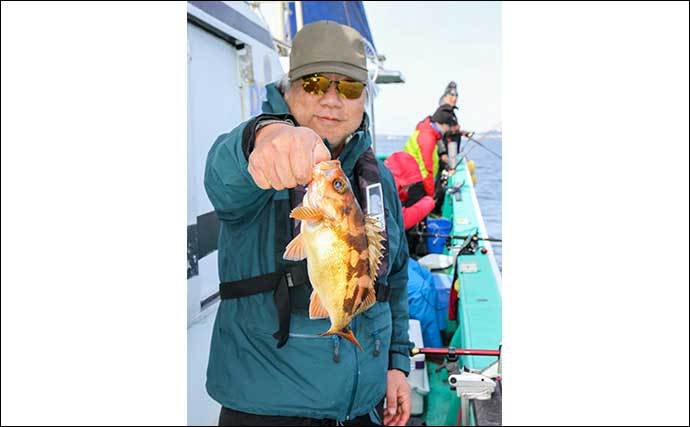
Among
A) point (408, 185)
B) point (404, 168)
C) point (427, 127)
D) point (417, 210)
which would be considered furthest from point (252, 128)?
point (417, 210)

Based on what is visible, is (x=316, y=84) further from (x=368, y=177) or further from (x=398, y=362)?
(x=398, y=362)

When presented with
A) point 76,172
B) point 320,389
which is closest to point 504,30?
point 76,172

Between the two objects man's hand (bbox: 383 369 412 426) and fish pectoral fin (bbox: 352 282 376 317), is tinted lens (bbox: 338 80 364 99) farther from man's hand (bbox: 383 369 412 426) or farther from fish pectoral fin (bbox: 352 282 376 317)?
man's hand (bbox: 383 369 412 426)

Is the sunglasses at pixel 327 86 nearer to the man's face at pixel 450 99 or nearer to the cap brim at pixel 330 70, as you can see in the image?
the cap brim at pixel 330 70

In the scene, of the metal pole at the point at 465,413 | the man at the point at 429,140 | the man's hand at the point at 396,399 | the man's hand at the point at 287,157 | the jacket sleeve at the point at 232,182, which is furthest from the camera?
the metal pole at the point at 465,413

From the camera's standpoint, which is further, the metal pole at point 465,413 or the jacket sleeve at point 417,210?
the metal pole at point 465,413

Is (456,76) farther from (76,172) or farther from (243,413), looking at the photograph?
(243,413)

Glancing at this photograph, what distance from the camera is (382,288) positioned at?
4.31 ft

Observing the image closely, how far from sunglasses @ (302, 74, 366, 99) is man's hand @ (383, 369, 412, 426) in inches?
46.7

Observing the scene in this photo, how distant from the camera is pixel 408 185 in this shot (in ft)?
8.48

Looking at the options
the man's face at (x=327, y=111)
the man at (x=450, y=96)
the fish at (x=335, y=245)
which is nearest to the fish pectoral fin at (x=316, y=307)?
the fish at (x=335, y=245)

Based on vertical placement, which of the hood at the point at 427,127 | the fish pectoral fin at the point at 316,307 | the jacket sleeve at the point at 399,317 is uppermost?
the hood at the point at 427,127

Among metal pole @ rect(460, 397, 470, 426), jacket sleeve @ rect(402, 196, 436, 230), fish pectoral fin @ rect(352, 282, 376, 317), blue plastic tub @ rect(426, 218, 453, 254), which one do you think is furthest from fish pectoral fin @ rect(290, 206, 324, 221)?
blue plastic tub @ rect(426, 218, 453, 254)

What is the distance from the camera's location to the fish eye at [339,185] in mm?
914
